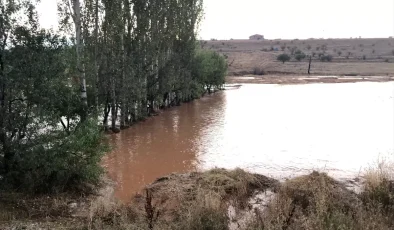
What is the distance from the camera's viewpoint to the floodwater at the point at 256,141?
1349 cm

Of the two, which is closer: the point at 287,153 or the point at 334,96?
the point at 287,153

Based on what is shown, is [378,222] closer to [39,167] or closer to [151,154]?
[39,167]

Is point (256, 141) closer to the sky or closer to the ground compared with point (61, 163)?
closer to the ground

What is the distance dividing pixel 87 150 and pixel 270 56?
79.9 meters

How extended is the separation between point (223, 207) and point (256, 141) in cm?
1003

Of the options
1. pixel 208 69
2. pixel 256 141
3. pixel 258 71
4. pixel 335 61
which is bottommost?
pixel 256 141

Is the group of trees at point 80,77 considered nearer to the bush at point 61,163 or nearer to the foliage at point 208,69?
the bush at point 61,163

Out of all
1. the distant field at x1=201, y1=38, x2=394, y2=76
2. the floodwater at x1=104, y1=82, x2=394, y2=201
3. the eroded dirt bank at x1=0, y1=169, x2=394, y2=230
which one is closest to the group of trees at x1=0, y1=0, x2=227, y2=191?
the eroded dirt bank at x1=0, y1=169, x2=394, y2=230

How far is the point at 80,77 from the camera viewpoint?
49.4 feet

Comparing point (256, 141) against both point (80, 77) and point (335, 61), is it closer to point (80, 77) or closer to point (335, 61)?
point (80, 77)

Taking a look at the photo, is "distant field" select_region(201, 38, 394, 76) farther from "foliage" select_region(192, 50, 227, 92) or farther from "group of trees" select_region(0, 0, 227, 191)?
"group of trees" select_region(0, 0, 227, 191)

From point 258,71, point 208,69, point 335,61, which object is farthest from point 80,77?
point 335,61

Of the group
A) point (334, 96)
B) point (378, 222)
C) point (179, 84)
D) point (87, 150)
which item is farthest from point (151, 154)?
point (334, 96)

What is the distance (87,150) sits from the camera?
33.1 feet
